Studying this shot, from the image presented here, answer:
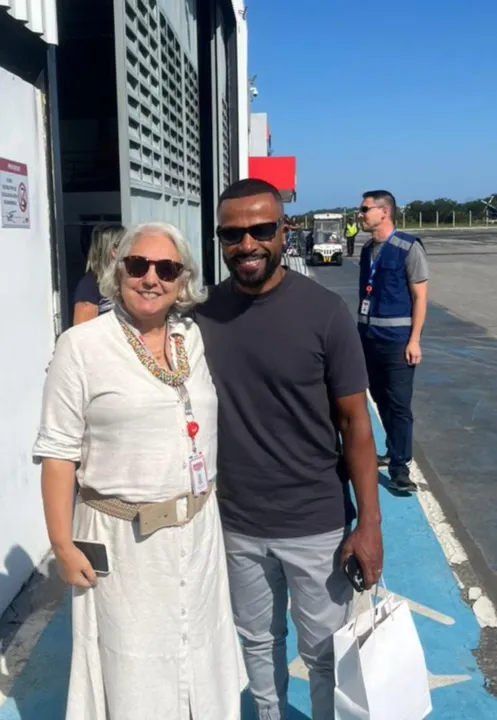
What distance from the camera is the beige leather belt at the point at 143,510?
190 centimetres

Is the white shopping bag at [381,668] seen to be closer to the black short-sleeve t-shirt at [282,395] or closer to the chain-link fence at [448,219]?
the black short-sleeve t-shirt at [282,395]

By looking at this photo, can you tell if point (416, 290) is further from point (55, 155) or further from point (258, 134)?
point (258, 134)

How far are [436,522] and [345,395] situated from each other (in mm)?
2690

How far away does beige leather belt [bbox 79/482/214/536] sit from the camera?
1901 millimetres

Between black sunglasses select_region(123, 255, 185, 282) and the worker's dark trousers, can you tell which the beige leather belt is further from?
the worker's dark trousers

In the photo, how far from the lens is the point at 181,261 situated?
205 cm

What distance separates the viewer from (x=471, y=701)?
2748 mm

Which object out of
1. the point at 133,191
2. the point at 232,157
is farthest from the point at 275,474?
the point at 232,157

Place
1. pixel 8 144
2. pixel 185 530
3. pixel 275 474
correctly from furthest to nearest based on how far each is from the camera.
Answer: pixel 8 144
pixel 275 474
pixel 185 530

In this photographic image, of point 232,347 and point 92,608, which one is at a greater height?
point 232,347

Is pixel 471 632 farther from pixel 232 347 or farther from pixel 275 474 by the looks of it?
pixel 232 347

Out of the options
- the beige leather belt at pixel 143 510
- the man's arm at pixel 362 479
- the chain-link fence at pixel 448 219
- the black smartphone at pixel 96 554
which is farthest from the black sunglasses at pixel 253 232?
the chain-link fence at pixel 448 219

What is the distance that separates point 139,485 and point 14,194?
6.27 feet

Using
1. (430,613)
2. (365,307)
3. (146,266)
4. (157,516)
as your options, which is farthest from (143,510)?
(365,307)
